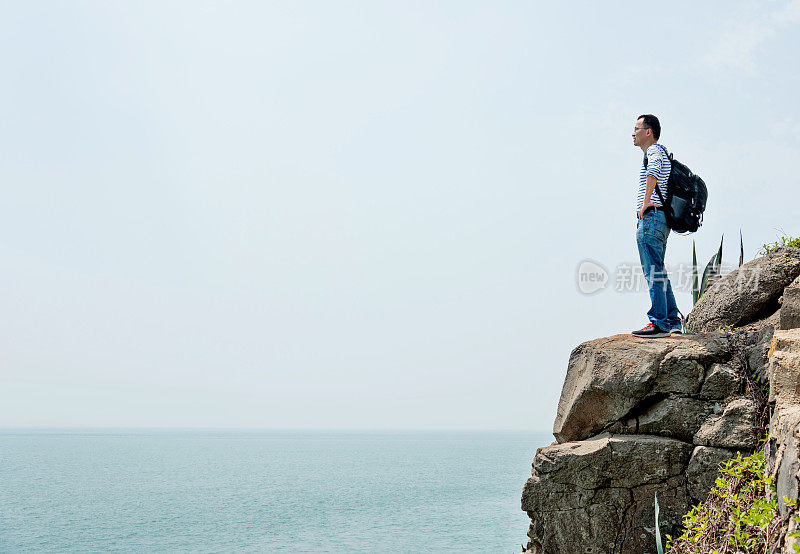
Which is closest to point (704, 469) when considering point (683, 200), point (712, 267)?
point (683, 200)

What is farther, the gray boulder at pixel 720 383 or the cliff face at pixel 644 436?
the gray boulder at pixel 720 383

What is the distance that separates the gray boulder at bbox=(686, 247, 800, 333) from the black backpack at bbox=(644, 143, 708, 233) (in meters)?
0.85

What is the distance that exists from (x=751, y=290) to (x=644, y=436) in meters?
2.36

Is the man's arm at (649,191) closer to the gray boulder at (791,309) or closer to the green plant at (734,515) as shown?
the gray boulder at (791,309)

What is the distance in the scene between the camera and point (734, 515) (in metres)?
5.41

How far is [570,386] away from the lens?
753 centimetres

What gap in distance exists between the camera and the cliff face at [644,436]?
6.16 m

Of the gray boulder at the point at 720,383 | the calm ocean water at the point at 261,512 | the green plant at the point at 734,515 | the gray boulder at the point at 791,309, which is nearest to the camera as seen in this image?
the green plant at the point at 734,515

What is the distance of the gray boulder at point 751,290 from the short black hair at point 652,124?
1.96 meters

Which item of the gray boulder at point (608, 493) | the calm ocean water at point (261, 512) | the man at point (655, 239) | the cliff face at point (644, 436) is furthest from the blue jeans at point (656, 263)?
the calm ocean water at point (261, 512)

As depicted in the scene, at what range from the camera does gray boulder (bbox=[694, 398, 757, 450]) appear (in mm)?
5996

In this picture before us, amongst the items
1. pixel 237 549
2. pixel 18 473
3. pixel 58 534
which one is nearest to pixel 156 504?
pixel 58 534

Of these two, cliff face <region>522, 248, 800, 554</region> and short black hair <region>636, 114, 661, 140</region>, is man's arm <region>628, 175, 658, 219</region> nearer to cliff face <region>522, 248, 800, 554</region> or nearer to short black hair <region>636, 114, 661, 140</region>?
short black hair <region>636, 114, 661, 140</region>

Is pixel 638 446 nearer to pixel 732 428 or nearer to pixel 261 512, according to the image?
pixel 732 428
